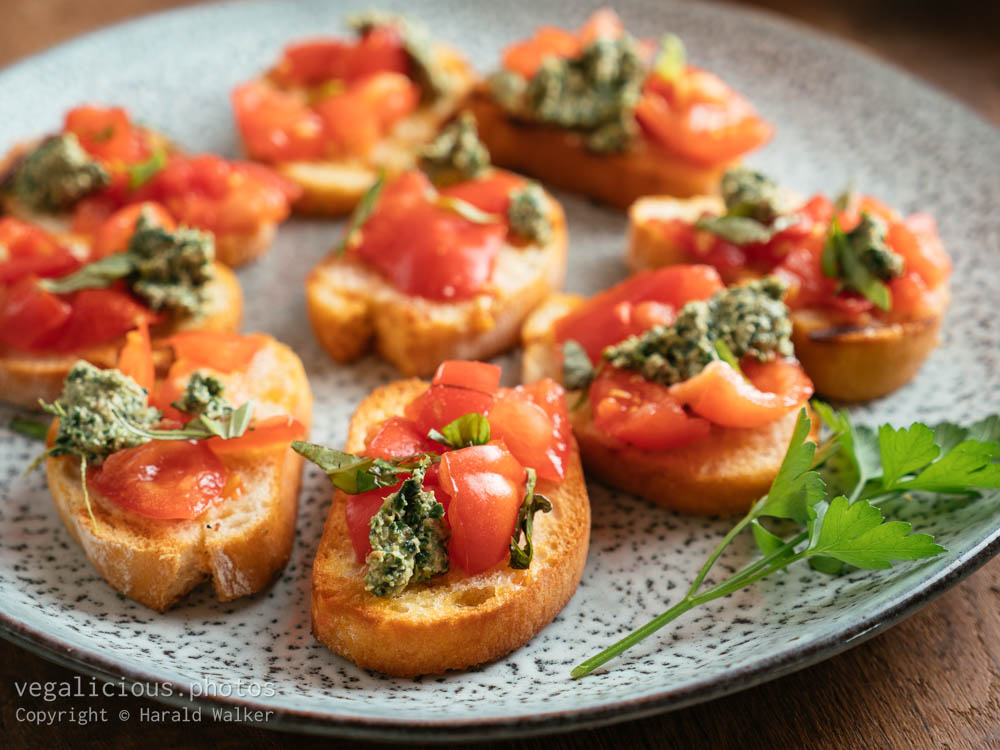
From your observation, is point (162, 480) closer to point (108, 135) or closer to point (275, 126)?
point (108, 135)

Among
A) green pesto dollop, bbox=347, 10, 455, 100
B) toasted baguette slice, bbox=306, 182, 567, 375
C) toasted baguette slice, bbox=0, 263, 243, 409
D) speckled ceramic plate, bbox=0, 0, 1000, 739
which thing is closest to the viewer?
speckled ceramic plate, bbox=0, 0, 1000, 739

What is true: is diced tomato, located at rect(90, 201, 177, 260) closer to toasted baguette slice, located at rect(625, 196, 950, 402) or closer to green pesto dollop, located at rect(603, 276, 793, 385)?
green pesto dollop, located at rect(603, 276, 793, 385)

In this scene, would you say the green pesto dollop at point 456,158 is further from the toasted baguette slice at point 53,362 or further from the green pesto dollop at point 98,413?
the green pesto dollop at point 98,413

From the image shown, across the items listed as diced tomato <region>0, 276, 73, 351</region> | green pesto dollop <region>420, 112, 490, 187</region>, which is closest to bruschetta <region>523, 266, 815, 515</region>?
green pesto dollop <region>420, 112, 490, 187</region>

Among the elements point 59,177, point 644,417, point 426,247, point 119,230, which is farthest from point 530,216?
point 59,177

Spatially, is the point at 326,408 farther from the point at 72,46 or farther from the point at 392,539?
the point at 72,46

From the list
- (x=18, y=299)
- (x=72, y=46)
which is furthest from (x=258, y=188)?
(x=72, y=46)
